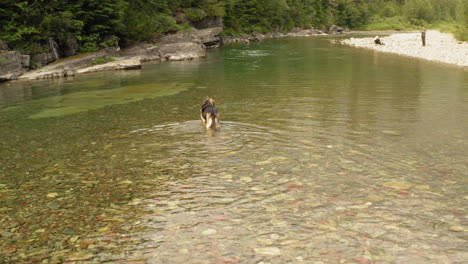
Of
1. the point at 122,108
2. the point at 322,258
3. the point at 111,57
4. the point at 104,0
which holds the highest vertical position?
the point at 104,0

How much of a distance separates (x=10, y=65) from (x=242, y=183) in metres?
26.7

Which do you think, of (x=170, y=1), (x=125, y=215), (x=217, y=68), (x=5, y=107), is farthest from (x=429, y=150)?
(x=170, y=1)

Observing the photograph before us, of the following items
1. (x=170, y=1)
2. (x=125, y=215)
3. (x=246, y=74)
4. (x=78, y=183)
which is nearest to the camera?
(x=125, y=215)

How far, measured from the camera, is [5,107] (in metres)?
17.7

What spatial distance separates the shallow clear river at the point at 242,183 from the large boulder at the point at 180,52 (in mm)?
25854

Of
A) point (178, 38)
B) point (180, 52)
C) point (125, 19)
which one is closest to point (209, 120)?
point (180, 52)

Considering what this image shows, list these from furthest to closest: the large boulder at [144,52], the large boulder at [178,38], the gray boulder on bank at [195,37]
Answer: the gray boulder on bank at [195,37] < the large boulder at [178,38] < the large boulder at [144,52]

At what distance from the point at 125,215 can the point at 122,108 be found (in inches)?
414

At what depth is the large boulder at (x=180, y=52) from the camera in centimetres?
4112

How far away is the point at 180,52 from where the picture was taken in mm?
42781

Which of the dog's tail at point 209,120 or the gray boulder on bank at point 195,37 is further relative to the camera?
the gray boulder on bank at point 195,37

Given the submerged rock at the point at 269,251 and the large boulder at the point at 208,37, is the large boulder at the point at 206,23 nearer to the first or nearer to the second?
the large boulder at the point at 208,37

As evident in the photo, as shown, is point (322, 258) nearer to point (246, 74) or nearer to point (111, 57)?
point (246, 74)

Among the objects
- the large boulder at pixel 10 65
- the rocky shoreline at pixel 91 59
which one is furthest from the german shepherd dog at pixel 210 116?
the large boulder at pixel 10 65
